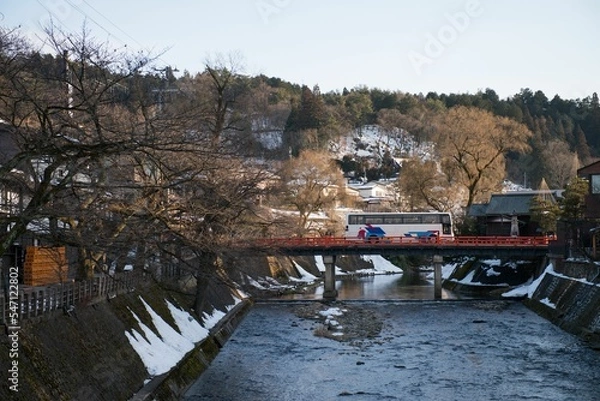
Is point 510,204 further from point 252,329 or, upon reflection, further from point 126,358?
point 126,358

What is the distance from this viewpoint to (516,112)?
12312 centimetres

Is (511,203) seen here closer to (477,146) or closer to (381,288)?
(477,146)

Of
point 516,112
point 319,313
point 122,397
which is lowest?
point 319,313

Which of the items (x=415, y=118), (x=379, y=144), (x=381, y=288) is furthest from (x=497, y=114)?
(x=381, y=288)

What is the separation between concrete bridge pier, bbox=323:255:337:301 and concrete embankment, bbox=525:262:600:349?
533 inches

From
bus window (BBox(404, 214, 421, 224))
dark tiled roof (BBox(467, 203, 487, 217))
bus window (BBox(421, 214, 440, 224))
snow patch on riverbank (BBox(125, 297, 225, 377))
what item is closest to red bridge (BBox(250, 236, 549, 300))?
bus window (BBox(421, 214, 440, 224))

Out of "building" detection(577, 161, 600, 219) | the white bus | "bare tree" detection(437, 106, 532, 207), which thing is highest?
"bare tree" detection(437, 106, 532, 207)

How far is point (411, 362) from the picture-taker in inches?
975

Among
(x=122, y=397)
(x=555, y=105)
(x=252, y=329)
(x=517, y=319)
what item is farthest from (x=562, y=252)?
(x=555, y=105)

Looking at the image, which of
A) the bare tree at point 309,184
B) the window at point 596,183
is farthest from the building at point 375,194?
the window at point 596,183

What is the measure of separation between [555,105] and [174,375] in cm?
13557

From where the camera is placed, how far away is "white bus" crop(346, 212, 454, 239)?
2242 inches

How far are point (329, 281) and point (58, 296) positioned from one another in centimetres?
3186

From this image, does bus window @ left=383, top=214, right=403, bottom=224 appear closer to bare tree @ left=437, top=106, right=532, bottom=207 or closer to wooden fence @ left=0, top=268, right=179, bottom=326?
bare tree @ left=437, top=106, right=532, bottom=207
